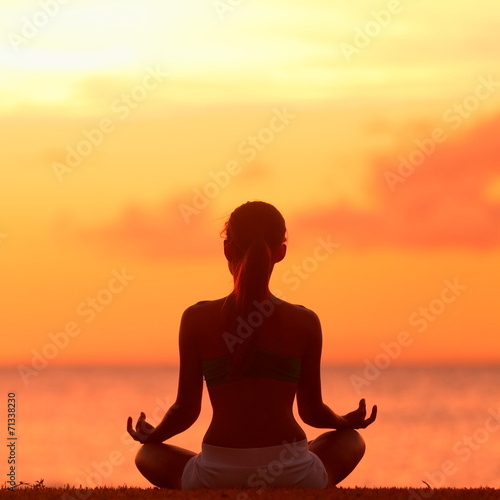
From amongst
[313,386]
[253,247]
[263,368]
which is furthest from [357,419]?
[253,247]

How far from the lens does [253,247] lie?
26.1ft

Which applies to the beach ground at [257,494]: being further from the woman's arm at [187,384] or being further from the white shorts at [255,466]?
the woman's arm at [187,384]

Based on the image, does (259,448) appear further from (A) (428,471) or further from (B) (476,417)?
(B) (476,417)

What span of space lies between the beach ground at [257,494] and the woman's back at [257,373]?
38cm

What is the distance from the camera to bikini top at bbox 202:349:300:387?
26.6 feet

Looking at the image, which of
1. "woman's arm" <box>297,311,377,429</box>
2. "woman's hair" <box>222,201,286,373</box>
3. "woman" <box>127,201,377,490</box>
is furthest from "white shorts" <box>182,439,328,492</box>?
"woman's hair" <box>222,201,286,373</box>

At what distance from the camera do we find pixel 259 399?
8.09m

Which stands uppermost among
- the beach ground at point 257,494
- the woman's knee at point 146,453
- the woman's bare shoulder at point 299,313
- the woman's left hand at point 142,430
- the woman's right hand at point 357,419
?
the woman's bare shoulder at point 299,313

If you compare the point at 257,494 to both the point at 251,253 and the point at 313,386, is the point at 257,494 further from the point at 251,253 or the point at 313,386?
the point at 251,253

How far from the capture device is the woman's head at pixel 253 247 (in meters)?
7.93

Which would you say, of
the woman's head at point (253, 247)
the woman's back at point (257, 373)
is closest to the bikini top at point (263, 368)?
the woman's back at point (257, 373)

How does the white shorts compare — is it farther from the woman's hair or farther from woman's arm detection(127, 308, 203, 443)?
the woman's hair

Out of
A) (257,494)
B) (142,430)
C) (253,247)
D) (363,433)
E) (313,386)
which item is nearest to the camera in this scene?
(257,494)

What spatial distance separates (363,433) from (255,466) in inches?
1541
